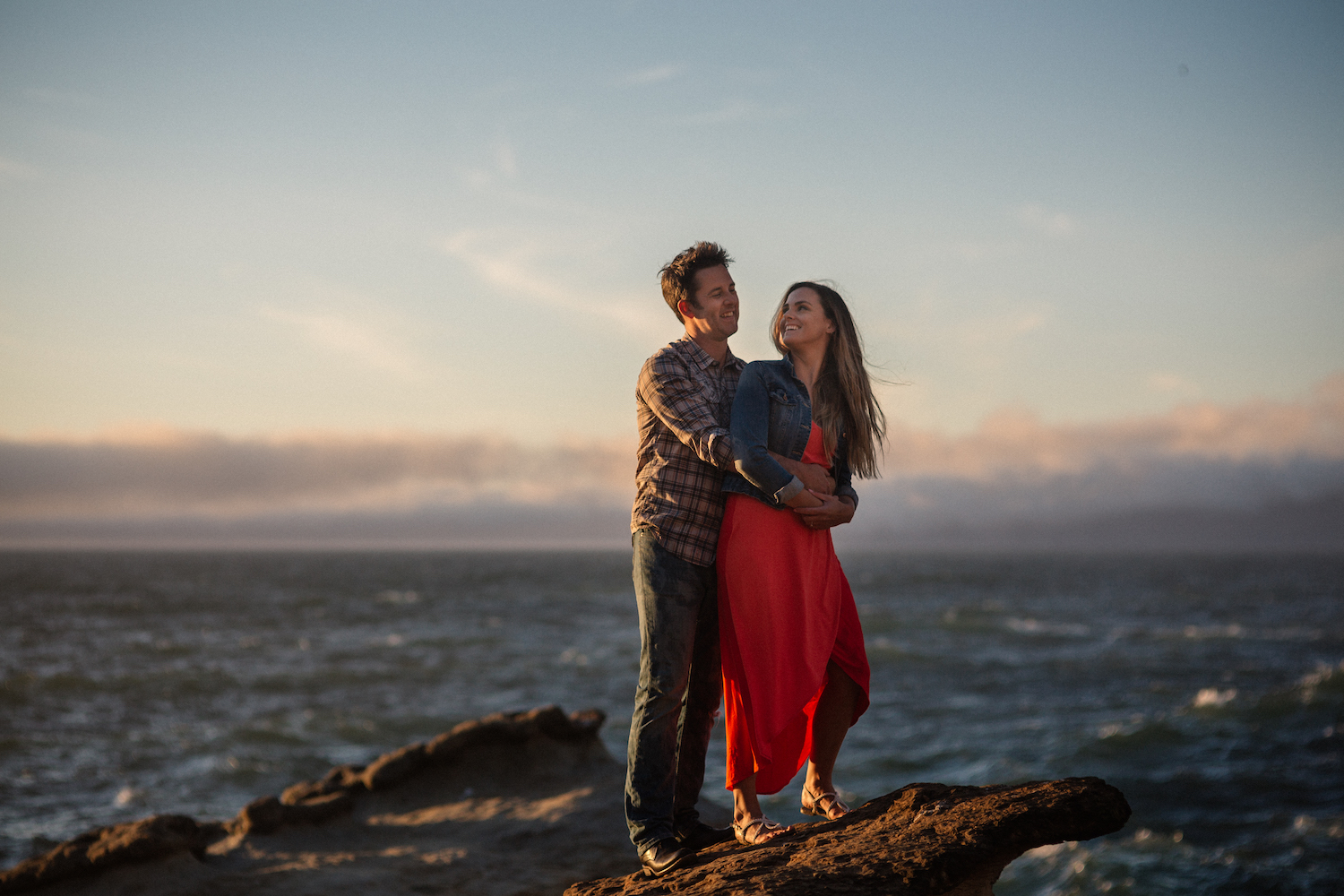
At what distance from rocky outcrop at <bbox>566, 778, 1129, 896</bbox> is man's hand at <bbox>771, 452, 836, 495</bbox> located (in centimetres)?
130

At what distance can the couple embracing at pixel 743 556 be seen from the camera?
12.1ft

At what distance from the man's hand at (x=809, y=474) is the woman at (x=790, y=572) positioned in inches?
2.0

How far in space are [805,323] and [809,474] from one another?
64cm

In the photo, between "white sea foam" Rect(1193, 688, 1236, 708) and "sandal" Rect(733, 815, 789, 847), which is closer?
"sandal" Rect(733, 815, 789, 847)

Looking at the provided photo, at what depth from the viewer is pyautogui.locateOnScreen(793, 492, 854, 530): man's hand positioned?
366cm

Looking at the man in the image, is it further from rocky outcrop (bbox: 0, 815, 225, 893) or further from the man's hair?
rocky outcrop (bbox: 0, 815, 225, 893)

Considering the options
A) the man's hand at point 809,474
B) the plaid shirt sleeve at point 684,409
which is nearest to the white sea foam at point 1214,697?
the man's hand at point 809,474

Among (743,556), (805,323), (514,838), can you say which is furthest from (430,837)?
(805,323)

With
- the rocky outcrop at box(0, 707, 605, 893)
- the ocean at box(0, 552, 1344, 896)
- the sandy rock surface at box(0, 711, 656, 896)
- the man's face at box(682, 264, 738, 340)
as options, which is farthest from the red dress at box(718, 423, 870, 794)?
the rocky outcrop at box(0, 707, 605, 893)

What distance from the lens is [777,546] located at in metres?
3.72

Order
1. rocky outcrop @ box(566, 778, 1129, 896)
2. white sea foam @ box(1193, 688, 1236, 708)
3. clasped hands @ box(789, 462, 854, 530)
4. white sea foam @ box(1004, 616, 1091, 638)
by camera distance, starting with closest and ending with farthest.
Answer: rocky outcrop @ box(566, 778, 1129, 896)
clasped hands @ box(789, 462, 854, 530)
white sea foam @ box(1193, 688, 1236, 708)
white sea foam @ box(1004, 616, 1091, 638)

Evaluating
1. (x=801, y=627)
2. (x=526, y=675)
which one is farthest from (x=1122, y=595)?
(x=801, y=627)

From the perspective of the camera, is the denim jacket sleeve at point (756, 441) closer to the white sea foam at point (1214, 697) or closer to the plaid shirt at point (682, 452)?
the plaid shirt at point (682, 452)

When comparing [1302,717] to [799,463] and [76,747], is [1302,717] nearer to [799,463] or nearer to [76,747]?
[799,463]
